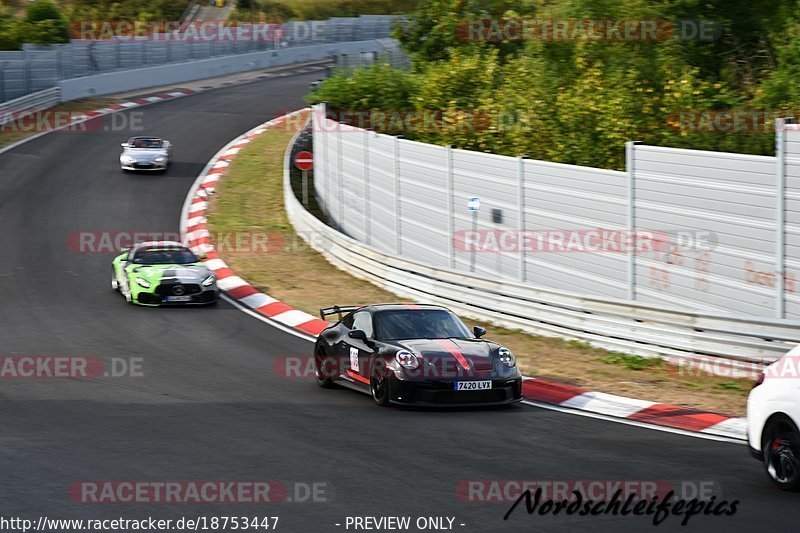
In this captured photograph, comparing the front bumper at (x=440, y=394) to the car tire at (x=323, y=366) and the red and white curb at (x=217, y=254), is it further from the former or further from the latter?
the red and white curb at (x=217, y=254)

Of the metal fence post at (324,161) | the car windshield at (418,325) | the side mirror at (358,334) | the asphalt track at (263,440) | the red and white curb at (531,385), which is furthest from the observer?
the metal fence post at (324,161)

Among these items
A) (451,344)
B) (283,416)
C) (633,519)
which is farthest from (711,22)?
(633,519)

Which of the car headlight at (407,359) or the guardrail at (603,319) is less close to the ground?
the car headlight at (407,359)

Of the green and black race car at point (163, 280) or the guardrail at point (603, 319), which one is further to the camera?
the green and black race car at point (163, 280)

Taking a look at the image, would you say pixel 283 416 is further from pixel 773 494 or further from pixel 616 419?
pixel 773 494

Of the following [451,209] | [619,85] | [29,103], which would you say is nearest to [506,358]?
[451,209]

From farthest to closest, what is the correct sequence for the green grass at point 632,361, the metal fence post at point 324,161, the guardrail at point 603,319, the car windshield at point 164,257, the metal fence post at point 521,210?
the metal fence post at point 324,161, the car windshield at point 164,257, the metal fence post at point 521,210, the green grass at point 632,361, the guardrail at point 603,319

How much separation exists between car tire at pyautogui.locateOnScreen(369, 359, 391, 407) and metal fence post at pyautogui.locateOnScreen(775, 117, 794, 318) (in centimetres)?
534

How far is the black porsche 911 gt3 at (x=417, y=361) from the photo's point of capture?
12.1 metres

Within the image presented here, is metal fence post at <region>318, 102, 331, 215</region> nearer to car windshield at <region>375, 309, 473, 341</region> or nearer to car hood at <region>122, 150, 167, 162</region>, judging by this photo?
car hood at <region>122, 150, 167, 162</region>

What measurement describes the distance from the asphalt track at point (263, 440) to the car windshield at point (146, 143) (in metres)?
15.8

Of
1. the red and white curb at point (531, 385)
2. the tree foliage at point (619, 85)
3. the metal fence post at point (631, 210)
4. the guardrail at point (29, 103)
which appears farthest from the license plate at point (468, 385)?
the guardrail at point (29, 103)

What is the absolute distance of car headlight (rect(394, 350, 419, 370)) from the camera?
1212cm

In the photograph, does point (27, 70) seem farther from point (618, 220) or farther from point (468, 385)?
point (468, 385)
